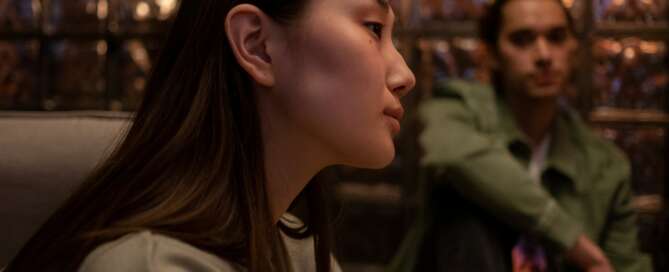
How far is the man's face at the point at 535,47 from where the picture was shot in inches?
68.1

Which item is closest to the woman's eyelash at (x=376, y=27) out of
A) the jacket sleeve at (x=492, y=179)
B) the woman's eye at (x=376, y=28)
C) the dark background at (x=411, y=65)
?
the woman's eye at (x=376, y=28)

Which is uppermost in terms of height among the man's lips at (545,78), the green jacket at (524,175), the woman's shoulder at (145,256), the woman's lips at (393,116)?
the woman's lips at (393,116)

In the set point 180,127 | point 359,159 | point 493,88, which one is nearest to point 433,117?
point 493,88

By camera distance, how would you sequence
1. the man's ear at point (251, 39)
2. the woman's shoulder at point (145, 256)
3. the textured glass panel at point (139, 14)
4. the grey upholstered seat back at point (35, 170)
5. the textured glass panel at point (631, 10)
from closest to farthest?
the woman's shoulder at point (145, 256)
the man's ear at point (251, 39)
the grey upholstered seat back at point (35, 170)
the textured glass panel at point (631, 10)
the textured glass panel at point (139, 14)

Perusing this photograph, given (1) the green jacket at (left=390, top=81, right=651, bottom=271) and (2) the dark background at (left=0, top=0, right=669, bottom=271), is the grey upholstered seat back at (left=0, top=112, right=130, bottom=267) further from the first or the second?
(2) the dark background at (left=0, top=0, right=669, bottom=271)

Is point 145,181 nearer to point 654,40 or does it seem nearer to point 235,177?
point 235,177

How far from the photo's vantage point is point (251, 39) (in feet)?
2.51

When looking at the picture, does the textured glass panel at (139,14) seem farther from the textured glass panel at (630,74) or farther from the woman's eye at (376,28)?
the woman's eye at (376,28)

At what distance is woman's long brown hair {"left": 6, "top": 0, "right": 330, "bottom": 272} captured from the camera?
679 mm

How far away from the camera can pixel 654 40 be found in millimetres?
2025

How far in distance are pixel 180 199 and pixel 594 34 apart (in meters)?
1.61

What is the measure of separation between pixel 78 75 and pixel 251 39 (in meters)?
1.64

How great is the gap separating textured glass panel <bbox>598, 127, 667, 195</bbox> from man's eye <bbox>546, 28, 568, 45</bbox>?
41 centimetres

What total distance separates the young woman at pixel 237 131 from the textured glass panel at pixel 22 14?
1642 mm
